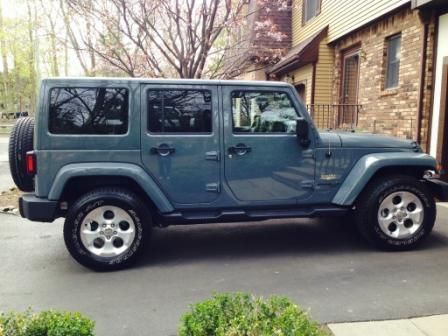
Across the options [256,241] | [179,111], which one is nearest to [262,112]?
[179,111]

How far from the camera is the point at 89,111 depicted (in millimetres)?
4301

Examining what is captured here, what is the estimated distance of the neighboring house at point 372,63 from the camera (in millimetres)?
8008

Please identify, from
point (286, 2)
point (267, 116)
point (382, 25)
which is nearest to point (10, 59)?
point (286, 2)

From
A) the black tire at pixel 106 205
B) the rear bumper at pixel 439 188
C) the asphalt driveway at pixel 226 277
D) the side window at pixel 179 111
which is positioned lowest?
the asphalt driveway at pixel 226 277

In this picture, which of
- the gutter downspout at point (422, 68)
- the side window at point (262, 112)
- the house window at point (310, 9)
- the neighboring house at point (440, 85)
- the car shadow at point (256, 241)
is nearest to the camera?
the side window at point (262, 112)

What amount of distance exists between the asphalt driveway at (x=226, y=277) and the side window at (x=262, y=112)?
1451mm

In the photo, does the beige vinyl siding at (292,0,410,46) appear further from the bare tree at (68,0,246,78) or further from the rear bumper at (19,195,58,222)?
the rear bumper at (19,195,58,222)

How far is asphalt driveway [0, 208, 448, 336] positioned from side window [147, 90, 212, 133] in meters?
1.47

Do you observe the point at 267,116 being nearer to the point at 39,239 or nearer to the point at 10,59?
the point at 39,239

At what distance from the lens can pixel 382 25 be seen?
9.75 meters

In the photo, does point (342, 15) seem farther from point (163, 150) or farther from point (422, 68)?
point (163, 150)

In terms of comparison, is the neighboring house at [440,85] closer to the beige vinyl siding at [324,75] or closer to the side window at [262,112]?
the side window at [262,112]

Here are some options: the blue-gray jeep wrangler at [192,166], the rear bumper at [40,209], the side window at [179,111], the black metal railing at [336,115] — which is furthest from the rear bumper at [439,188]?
the black metal railing at [336,115]

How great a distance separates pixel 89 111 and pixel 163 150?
86cm
